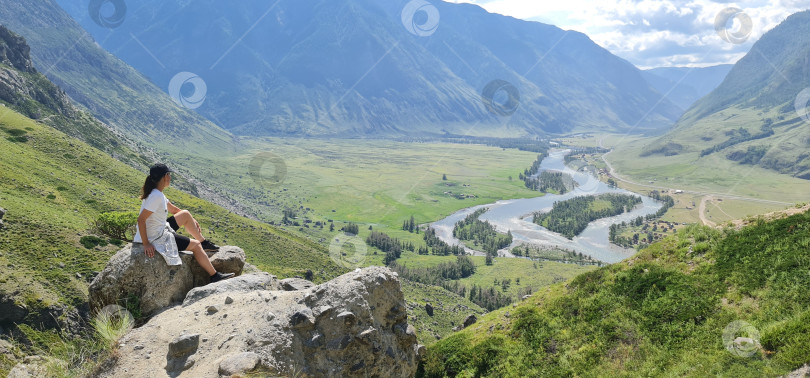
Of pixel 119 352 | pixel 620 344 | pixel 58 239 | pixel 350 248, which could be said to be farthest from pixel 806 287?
pixel 350 248

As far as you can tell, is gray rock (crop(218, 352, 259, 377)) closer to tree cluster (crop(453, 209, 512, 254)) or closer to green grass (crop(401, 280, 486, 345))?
green grass (crop(401, 280, 486, 345))

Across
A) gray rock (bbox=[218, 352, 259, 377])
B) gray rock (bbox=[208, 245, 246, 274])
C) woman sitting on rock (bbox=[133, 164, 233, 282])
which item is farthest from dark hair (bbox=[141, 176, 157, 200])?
gray rock (bbox=[218, 352, 259, 377])

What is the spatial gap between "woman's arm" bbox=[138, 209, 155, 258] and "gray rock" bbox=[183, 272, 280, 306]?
2452 millimetres

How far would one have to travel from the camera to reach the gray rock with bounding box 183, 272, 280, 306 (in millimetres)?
17359

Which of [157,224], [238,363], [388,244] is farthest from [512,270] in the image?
[238,363]

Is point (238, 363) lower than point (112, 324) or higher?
lower

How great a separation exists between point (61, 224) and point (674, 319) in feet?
193

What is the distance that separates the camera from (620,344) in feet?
64.8

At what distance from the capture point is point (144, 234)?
16.1 metres

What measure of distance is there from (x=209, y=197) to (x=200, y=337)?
17074cm

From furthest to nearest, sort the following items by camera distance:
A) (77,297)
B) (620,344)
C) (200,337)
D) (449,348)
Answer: (77,297) < (449,348) < (620,344) < (200,337)

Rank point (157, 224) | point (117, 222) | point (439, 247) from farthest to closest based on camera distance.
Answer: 1. point (439, 247)
2. point (117, 222)
3. point (157, 224)

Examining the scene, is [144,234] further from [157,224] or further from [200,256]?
[200,256]

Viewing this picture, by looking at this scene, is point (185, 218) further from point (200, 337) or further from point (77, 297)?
point (77, 297)
